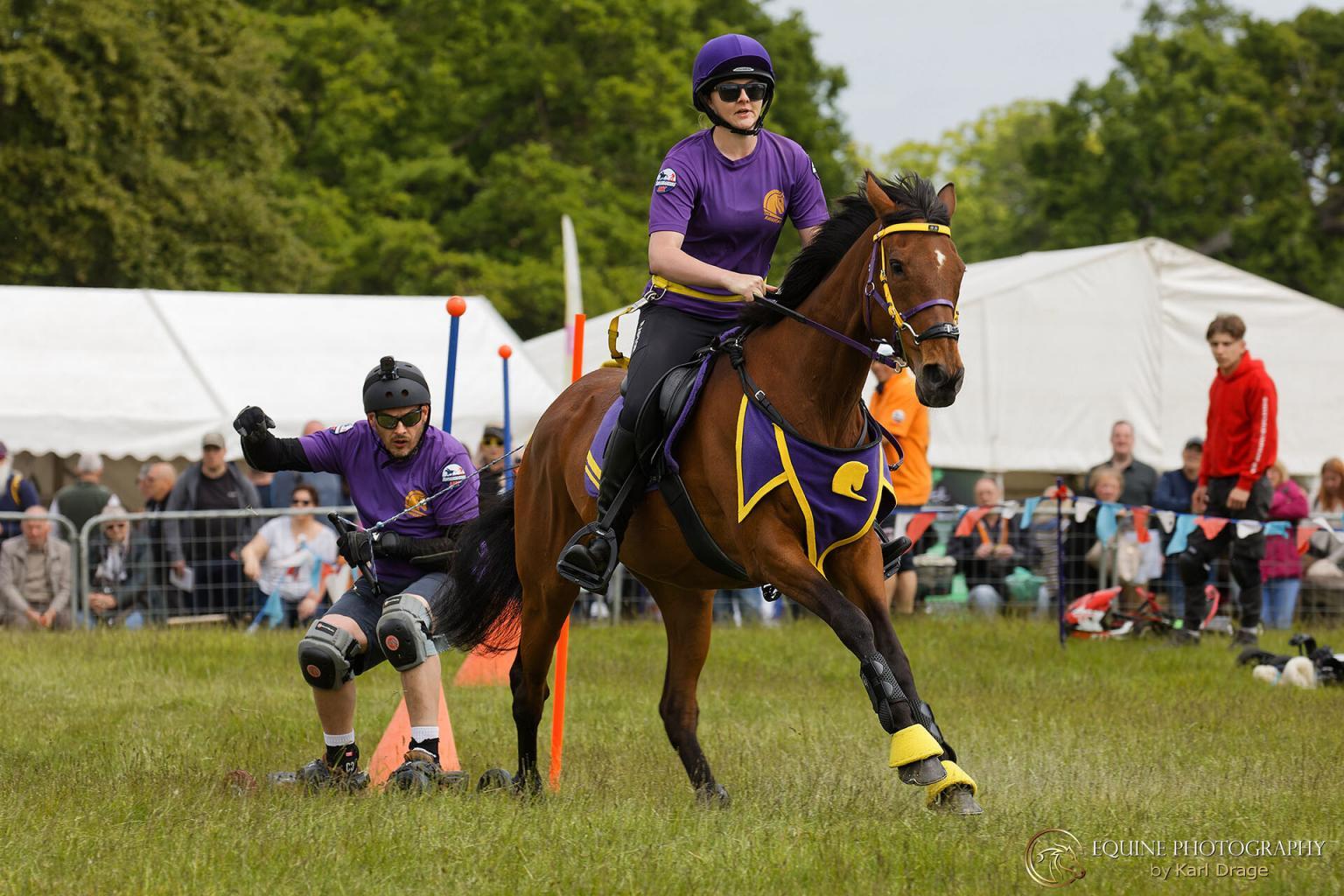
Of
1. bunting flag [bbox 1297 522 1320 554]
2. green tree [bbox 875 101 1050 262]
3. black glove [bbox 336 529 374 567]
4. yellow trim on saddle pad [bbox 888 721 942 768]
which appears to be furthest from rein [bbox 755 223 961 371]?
green tree [bbox 875 101 1050 262]

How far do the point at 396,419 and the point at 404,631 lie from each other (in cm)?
100

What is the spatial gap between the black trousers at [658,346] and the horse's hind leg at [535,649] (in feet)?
4.27

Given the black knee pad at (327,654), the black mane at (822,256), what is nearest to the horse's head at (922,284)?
the black mane at (822,256)

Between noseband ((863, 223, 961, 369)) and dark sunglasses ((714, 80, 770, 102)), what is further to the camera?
dark sunglasses ((714, 80, 770, 102))

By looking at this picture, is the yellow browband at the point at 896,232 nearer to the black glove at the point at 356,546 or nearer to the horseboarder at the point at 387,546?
the horseboarder at the point at 387,546

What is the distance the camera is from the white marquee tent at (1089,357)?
19453 mm

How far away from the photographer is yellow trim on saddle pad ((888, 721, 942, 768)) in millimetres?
6086

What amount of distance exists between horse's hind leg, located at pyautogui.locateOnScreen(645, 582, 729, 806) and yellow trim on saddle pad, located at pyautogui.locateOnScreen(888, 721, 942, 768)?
1644 millimetres

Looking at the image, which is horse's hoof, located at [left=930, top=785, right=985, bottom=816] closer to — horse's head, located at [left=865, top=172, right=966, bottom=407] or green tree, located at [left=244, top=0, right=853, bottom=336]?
horse's head, located at [left=865, top=172, right=966, bottom=407]

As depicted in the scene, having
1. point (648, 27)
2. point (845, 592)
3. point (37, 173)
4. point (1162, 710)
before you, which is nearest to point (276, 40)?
point (37, 173)

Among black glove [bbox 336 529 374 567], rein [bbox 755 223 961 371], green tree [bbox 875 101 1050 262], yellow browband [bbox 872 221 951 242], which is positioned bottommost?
black glove [bbox 336 529 374 567]

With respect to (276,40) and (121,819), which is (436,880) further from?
(276,40)

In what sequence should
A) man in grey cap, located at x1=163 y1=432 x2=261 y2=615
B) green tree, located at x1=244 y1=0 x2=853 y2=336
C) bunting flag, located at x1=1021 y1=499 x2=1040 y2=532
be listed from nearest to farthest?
bunting flag, located at x1=1021 y1=499 x2=1040 y2=532
man in grey cap, located at x1=163 y1=432 x2=261 y2=615
green tree, located at x1=244 y1=0 x2=853 y2=336

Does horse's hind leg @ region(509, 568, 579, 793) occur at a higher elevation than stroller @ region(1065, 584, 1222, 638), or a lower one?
higher
